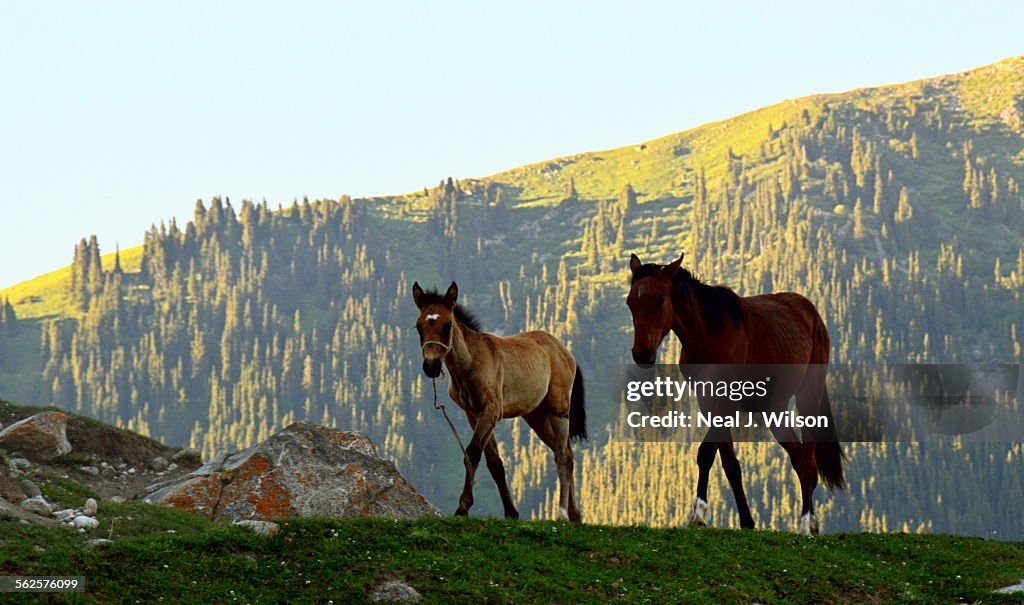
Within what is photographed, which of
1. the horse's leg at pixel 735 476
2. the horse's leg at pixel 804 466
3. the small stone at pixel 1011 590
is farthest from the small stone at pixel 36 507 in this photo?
the small stone at pixel 1011 590

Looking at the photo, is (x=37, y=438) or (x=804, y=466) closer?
(x=804, y=466)

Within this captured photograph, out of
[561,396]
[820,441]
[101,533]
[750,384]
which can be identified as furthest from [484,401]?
[820,441]

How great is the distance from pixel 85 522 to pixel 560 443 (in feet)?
33.3

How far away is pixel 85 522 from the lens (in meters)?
20.3

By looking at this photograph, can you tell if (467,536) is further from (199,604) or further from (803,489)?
(803,489)

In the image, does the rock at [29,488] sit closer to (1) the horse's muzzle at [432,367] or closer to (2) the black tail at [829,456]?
(1) the horse's muzzle at [432,367]

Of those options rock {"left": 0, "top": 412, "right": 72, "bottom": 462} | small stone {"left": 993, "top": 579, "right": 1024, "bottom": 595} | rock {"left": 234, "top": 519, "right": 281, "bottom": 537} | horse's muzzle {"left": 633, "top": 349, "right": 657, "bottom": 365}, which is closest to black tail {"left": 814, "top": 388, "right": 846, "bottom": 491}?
horse's muzzle {"left": 633, "top": 349, "right": 657, "bottom": 365}

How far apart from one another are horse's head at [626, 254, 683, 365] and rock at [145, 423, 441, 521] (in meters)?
7.77

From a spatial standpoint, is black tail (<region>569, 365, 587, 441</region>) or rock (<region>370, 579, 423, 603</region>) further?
black tail (<region>569, 365, 587, 441</region>)

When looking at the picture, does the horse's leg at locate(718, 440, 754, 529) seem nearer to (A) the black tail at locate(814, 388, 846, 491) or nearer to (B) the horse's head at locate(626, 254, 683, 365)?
(B) the horse's head at locate(626, 254, 683, 365)

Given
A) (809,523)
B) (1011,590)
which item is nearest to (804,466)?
(809,523)

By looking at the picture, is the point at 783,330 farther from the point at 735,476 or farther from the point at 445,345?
the point at 445,345

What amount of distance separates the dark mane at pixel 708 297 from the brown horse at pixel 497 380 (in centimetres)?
301

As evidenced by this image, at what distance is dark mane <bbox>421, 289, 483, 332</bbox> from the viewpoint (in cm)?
2247
